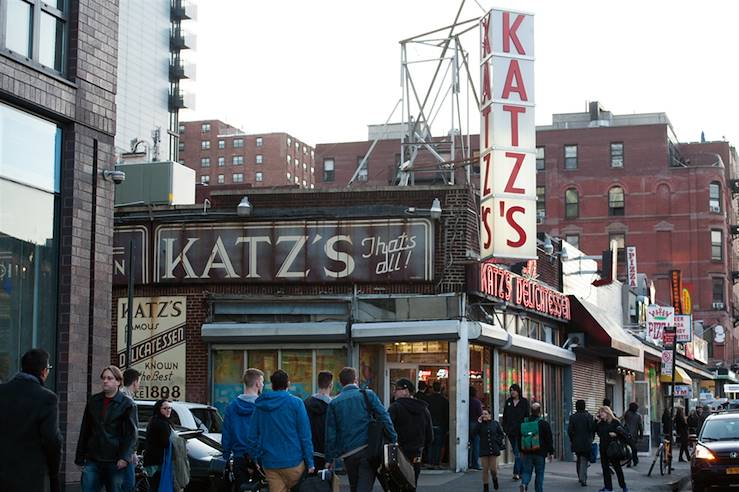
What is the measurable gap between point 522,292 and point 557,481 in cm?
572

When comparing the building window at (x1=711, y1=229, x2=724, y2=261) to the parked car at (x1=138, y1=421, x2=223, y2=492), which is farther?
the building window at (x1=711, y1=229, x2=724, y2=261)

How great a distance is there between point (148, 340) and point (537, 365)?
10626 millimetres

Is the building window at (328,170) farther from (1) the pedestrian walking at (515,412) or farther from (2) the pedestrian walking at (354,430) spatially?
(2) the pedestrian walking at (354,430)

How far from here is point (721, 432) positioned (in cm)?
2009

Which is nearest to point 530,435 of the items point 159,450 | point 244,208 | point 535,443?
point 535,443

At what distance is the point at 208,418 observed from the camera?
17.9 meters

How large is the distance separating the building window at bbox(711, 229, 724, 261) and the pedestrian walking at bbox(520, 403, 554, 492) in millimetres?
65405

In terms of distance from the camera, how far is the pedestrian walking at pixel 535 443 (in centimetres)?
1830

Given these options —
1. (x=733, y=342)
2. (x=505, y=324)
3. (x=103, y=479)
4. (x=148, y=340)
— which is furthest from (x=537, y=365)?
(x=733, y=342)

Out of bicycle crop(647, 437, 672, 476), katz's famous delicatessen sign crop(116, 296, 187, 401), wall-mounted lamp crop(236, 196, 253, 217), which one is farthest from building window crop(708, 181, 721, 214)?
katz's famous delicatessen sign crop(116, 296, 187, 401)

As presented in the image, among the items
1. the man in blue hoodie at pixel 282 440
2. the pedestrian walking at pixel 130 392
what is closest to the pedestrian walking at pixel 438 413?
the pedestrian walking at pixel 130 392

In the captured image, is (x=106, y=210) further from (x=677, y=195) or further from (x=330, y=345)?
(x=677, y=195)

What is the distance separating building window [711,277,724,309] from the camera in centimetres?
8100

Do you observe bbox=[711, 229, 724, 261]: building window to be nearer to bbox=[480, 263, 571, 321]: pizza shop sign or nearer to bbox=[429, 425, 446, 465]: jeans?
bbox=[480, 263, 571, 321]: pizza shop sign
